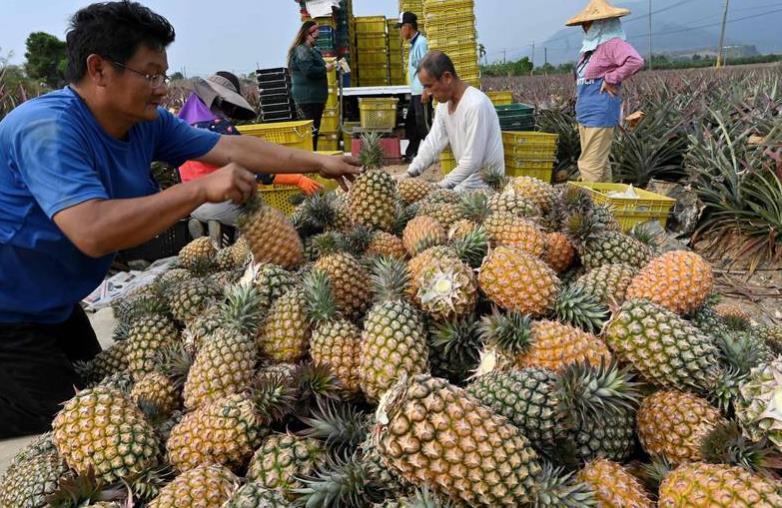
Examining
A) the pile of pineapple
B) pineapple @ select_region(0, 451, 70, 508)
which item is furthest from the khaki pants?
pineapple @ select_region(0, 451, 70, 508)

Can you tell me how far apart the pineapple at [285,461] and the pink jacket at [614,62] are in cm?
630

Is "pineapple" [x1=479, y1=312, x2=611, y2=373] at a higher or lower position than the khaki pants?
lower

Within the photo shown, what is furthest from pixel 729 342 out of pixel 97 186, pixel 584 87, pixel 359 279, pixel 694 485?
pixel 584 87

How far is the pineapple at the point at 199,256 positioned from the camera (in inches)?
120

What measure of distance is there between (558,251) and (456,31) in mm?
7829

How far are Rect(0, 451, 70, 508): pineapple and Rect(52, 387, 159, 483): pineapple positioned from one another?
58mm

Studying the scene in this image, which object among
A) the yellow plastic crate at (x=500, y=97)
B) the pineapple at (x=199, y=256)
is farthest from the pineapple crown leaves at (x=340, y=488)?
the yellow plastic crate at (x=500, y=97)

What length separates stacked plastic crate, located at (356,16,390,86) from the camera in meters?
14.0

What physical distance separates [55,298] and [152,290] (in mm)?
563

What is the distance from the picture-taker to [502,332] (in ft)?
6.04

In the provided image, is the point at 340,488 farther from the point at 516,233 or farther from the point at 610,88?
the point at 610,88

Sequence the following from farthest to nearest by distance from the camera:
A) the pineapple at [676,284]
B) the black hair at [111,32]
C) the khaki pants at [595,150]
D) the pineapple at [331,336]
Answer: the khaki pants at [595,150] < the black hair at [111,32] < the pineapple at [676,284] < the pineapple at [331,336]

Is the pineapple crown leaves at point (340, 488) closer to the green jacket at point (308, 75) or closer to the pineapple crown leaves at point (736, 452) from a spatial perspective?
the pineapple crown leaves at point (736, 452)

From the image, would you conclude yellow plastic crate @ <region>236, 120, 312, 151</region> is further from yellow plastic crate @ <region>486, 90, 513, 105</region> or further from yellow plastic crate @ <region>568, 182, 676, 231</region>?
yellow plastic crate @ <region>486, 90, 513, 105</region>
